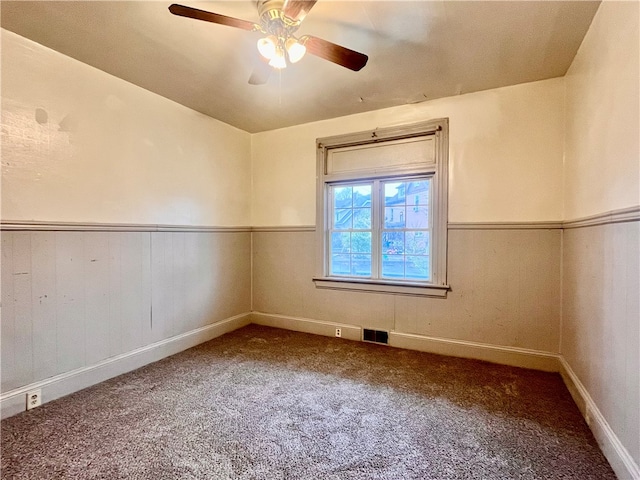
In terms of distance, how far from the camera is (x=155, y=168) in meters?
2.85

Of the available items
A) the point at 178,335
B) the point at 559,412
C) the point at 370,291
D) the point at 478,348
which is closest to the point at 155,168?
the point at 178,335

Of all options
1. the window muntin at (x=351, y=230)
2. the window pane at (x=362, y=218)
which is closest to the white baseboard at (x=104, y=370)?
the window muntin at (x=351, y=230)

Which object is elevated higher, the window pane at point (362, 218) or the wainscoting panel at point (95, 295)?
the window pane at point (362, 218)

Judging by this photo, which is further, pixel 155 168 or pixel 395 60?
pixel 155 168

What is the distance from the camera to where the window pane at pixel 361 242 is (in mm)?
3439

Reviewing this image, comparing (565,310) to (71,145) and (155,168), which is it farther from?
(71,145)

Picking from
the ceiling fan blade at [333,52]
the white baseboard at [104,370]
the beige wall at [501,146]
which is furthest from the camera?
the beige wall at [501,146]

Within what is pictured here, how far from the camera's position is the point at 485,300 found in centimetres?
281

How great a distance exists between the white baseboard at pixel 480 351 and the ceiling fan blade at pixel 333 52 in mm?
2512

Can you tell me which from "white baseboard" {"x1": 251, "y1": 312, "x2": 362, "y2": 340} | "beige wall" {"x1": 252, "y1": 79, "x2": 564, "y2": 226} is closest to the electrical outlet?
"white baseboard" {"x1": 251, "y1": 312, "x2": 362, "y2": 340}

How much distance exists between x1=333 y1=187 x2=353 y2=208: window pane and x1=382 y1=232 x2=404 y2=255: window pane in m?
0.57

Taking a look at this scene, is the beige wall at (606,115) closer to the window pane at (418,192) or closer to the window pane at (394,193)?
the window pane at (418,192)

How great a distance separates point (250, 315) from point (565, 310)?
3.30 metres

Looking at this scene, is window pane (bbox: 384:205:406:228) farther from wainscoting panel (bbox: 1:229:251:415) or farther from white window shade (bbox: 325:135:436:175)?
wainscoting panel (bbox: 1:229:251:415)
